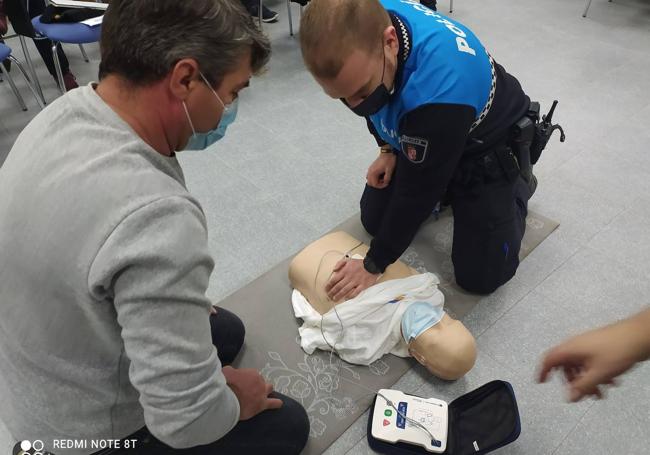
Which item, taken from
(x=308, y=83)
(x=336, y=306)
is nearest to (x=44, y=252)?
(x=336, y=306)

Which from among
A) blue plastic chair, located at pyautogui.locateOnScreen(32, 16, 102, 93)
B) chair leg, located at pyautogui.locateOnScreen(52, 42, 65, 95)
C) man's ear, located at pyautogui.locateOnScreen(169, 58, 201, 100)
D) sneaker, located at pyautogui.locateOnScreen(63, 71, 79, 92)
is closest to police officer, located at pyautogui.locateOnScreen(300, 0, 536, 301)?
man's ear, located at pyautogui.locateOnScreen(169, 58, 201, 100)

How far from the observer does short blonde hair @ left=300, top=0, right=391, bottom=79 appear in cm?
102

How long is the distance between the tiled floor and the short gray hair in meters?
1.02

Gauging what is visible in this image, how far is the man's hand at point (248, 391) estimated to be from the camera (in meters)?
0.95

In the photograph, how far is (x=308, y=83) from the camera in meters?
2.84

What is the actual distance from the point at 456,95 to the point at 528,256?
0.83m

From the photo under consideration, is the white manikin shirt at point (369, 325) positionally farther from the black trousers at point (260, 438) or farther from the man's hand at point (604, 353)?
the man's hand at point (604, 353)

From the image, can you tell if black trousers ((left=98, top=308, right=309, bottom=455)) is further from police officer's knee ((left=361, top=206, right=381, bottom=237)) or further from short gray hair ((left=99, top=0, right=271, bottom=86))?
police officer's knee ((left=361, top=206, right=381, bottom=237))

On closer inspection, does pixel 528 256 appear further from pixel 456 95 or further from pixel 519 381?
pixel 456 95

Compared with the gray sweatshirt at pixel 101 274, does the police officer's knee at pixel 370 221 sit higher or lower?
lower

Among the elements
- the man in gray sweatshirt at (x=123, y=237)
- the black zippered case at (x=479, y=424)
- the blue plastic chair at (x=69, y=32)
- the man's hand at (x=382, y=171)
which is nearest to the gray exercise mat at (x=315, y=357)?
the black zippered case at (x=479, y=424)

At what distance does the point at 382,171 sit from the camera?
1686 millimetres

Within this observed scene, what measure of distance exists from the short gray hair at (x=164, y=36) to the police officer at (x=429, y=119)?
40 cm

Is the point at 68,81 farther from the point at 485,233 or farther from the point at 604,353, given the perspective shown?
the point at 604,353
